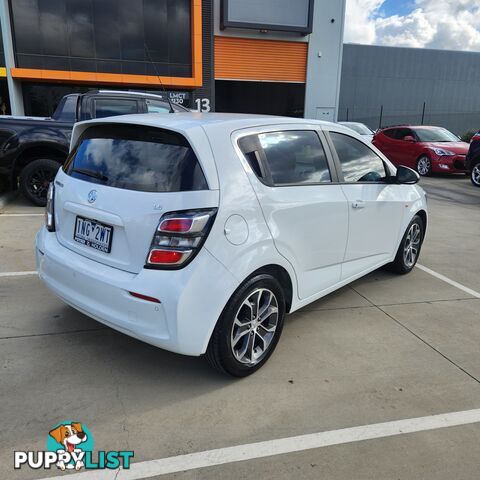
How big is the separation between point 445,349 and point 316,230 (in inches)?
55.3

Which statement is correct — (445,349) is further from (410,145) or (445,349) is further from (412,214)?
(410,145)

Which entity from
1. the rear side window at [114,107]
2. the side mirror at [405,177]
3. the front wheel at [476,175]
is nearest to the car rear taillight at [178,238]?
the side mirror at [405,177]

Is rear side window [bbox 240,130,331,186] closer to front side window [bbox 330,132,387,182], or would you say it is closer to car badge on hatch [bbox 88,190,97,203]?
front side window [bbox 330,132,387,182]

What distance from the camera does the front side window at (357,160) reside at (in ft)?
12.8

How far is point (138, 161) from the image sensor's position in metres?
2.87

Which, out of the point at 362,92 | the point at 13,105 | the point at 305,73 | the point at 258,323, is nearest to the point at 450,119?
the point at 362,92

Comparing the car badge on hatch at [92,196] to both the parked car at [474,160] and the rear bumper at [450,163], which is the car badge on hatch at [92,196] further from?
the rear bumper at [450,163]

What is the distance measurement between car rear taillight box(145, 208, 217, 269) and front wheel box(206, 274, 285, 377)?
437 mm

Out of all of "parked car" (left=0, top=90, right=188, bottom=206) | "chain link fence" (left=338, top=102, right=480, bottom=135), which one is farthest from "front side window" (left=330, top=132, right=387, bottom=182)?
"chain link fence" (left=338, top=102, right=480, bottom=135)

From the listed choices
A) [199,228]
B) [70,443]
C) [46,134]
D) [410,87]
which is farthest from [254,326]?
[410,87]

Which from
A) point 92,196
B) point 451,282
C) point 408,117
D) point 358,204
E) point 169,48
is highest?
point 169,48

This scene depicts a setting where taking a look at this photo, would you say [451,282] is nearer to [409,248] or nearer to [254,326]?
[409,248]

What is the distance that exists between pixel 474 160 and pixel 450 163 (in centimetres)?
129

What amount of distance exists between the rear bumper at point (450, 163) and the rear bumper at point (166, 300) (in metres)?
12.9
